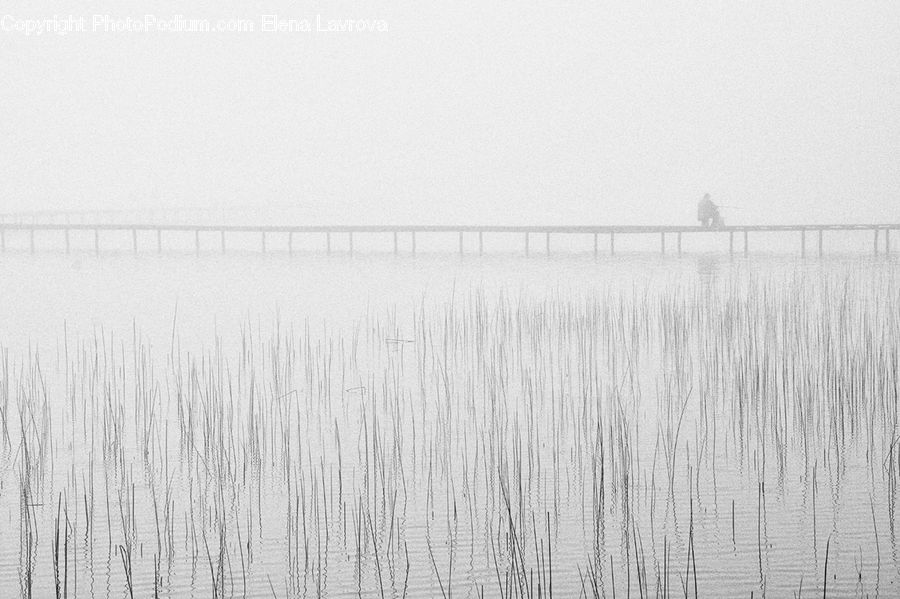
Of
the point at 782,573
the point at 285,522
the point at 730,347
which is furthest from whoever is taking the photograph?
the point at 730,347

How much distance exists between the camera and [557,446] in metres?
5.75

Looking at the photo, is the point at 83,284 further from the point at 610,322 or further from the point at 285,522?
the point at 285,522

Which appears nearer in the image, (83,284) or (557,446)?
(557,446)

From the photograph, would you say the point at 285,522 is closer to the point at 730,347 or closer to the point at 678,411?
the point at 678,411

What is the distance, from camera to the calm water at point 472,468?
3.97 meters

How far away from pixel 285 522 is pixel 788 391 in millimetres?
3307

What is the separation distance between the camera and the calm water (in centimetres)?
397

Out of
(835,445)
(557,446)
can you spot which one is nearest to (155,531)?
(557,446)

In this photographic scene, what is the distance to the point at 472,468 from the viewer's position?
5406 mm

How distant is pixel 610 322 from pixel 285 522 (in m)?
6.71

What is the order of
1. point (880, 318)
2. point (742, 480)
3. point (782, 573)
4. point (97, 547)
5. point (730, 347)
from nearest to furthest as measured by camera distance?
point (782, 573) < point (97, 547) < point (742, 480) < point (730, 347) < point (880, 318)

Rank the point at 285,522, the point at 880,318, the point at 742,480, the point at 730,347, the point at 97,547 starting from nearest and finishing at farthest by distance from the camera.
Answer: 1. the point at 97,547
2. the point at 285,522
3. the point at 742,480
4. the point at 730,347
5. the point at 880,318

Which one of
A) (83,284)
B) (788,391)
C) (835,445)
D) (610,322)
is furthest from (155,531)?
(83,284)

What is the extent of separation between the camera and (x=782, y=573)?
3.85 meters
